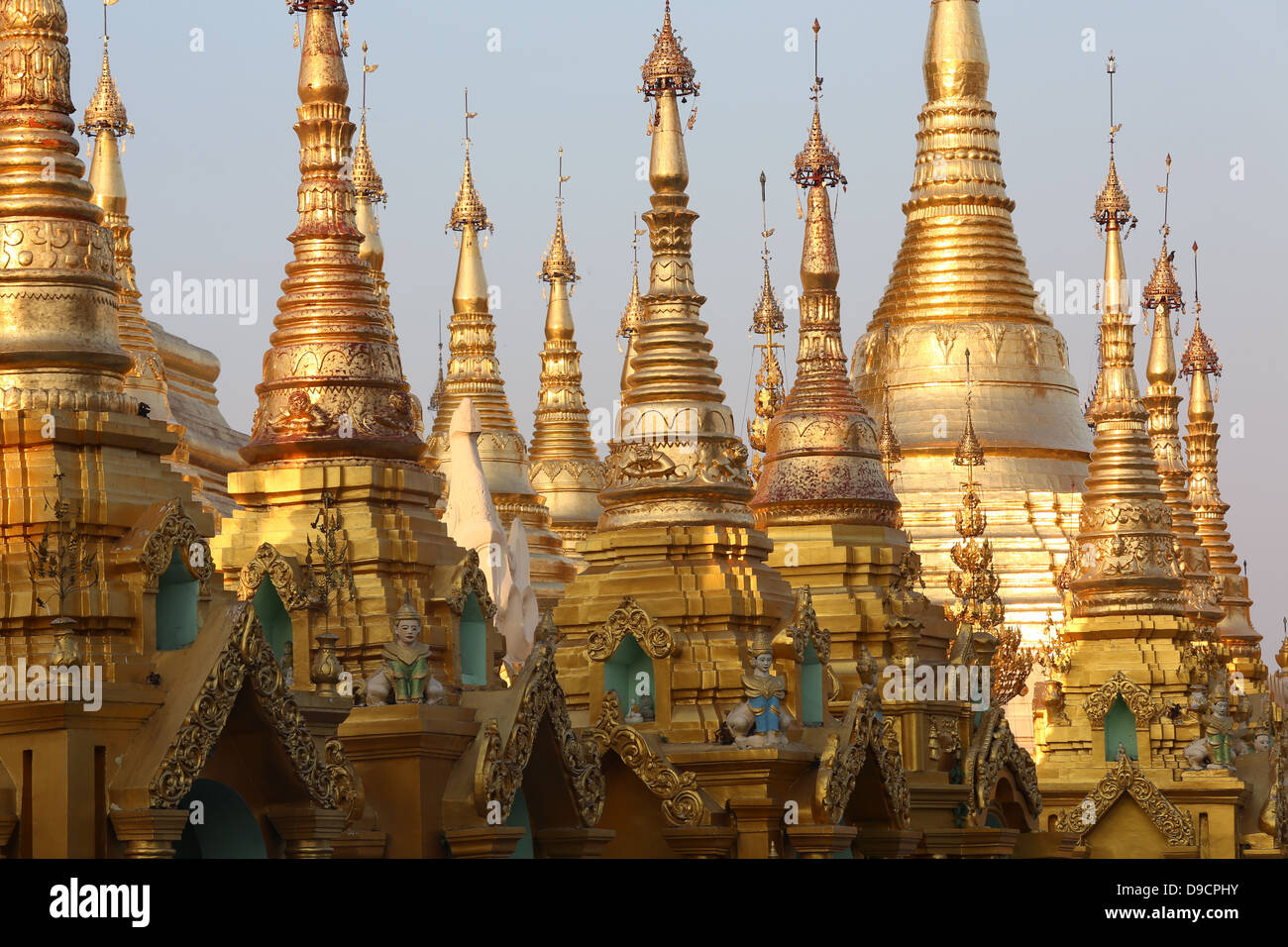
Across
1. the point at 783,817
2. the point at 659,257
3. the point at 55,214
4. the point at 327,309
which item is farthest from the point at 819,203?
the point at 55,214

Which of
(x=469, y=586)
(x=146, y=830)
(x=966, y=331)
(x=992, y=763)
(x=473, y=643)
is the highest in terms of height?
(x=966, y=331)

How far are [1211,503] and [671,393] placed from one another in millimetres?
34211

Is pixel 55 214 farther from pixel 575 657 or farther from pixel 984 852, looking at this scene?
pixel 984 852

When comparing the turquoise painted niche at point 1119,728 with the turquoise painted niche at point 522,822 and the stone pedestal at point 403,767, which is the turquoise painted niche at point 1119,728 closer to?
the turquoise painted niche at point 522,822

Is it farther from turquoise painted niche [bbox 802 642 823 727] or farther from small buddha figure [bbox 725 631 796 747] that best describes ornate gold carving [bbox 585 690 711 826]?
turquoise painted niche [bbox 802 642 823 727]

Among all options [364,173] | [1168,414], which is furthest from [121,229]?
[1168,414]

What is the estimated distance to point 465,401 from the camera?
32219mm

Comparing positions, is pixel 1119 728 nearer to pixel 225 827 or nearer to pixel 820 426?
pixel 820 426

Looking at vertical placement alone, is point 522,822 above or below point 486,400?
below

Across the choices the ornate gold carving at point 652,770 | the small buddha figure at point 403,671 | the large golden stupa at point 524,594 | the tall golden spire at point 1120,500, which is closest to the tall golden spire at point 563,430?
the large golden stupa at point 524,594

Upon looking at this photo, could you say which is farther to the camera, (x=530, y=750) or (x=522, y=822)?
(x=522, y=822)

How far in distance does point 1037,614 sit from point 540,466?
10.5 meters

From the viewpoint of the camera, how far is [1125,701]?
43.1 meters

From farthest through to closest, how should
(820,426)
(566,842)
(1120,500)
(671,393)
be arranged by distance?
(1120,500), (820,426), (671,393), (566,842)
